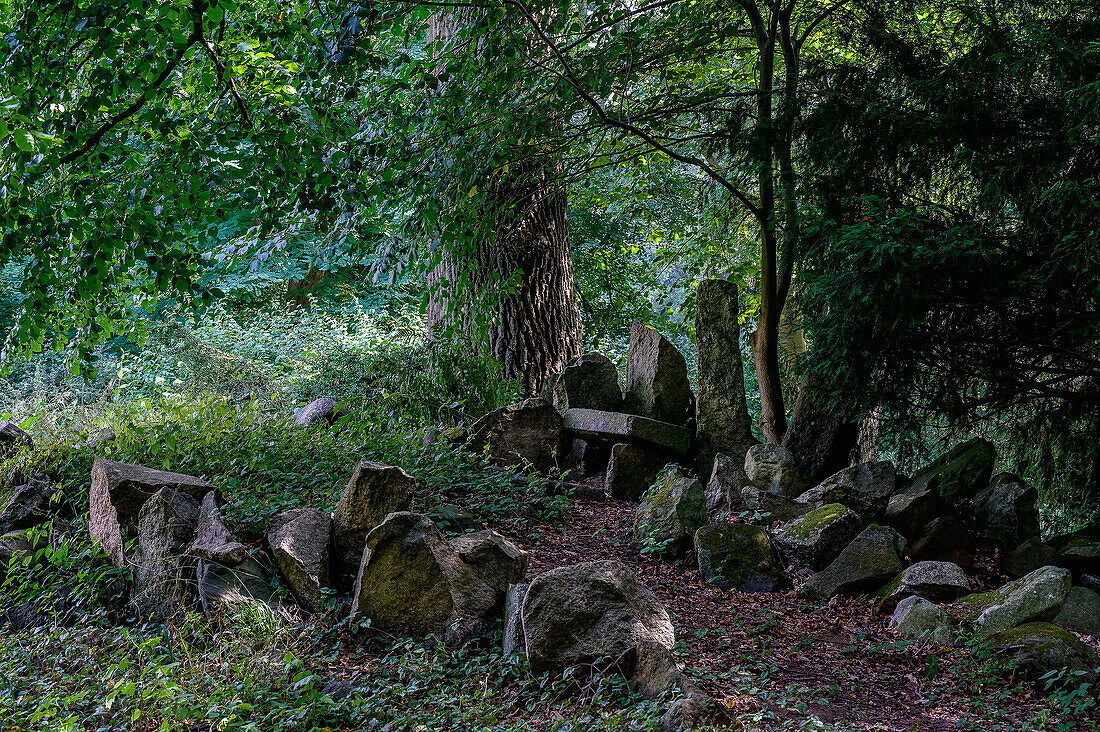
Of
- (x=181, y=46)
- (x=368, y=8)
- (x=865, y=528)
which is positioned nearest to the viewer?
(x=181, y=46)

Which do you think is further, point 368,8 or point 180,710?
point 368,8

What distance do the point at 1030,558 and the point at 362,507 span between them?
4.21m

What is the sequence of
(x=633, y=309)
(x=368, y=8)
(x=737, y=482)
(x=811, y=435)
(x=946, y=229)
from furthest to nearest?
1. (x=633, y=309)
2. (x=811, y=435)
3. (x=737, y=482)
4. (x=946, y=229)
5. (x=368, y=8)

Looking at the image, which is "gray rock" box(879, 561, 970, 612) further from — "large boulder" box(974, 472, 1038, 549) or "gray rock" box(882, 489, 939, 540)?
"large boulder" box(974, 472, 1038, 549)

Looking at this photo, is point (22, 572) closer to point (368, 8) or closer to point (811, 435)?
point (368, 8)

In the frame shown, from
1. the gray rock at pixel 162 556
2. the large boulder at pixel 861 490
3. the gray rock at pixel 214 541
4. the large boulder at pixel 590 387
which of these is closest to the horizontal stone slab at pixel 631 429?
the large boulder at pixel 590 387

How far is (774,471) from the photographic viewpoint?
5.95m

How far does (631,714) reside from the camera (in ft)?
10.2

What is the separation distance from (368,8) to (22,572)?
12.5 feet

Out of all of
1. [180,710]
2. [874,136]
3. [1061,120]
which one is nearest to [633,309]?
[874,136]

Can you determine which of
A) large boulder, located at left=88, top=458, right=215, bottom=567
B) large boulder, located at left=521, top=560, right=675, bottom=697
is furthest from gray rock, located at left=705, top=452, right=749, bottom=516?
large boulder, located at left=88, top=458, right=215, bottom=567

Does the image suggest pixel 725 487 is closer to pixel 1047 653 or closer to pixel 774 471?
pixel 774 471

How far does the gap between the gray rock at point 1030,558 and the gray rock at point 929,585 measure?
53 cm

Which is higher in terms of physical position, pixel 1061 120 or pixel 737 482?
pixel 1061 120
